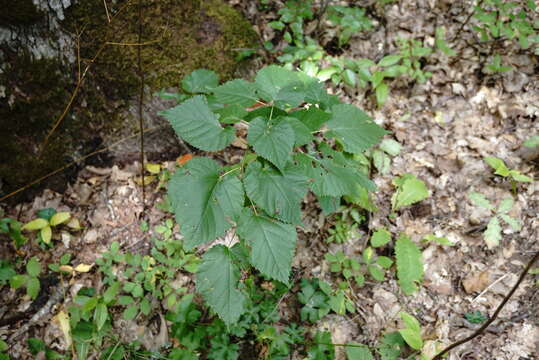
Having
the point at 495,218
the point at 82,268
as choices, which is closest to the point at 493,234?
the point at 495,218

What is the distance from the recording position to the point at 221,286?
1377 mm

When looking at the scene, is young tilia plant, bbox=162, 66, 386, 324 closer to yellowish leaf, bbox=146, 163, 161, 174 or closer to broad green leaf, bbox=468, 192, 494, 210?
yellowish leaf, bbox=146, 163, 161, 174

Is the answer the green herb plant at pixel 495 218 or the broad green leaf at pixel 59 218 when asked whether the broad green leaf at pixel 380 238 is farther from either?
the broad green leaf at pixel 59 218

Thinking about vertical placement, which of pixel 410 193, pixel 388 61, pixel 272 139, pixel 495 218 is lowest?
pixel 495 218

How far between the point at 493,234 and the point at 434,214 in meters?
0.39

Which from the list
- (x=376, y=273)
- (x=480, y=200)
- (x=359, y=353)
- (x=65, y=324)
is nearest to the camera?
(x=359, y=353)

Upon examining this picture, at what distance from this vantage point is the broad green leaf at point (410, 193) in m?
2.53

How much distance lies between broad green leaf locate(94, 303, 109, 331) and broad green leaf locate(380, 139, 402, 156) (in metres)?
2.26

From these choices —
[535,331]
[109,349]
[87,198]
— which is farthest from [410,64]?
[109,349]

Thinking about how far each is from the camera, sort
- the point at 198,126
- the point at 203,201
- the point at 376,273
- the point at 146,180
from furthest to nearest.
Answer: the point at 146,180 → the point at 376,273 → the point at 198,126 → the point at 203,201

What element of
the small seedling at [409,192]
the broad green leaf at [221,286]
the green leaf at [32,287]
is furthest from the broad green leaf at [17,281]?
the small seedling at [409,192]

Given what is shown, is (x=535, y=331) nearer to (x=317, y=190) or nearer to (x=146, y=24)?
(x=317, y=190)

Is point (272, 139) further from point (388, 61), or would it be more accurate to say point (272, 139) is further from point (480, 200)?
point (388, 61)

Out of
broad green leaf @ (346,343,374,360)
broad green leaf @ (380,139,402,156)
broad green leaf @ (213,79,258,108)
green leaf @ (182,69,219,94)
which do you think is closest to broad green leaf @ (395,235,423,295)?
broad green leaf @ (346,343,374,360)
